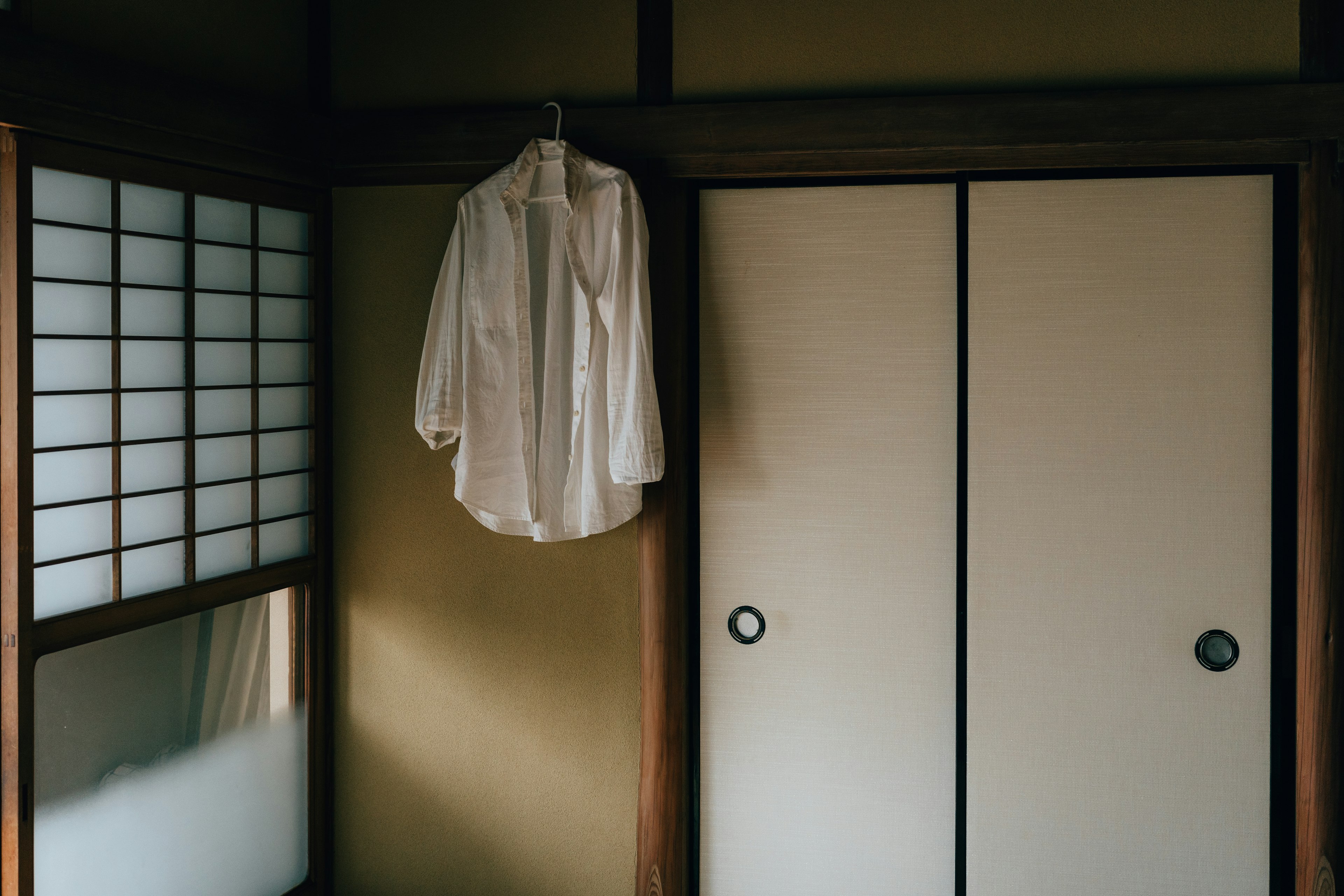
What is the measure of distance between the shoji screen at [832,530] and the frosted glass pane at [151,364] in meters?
1.23

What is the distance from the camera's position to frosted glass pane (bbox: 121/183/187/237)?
1.70 meters

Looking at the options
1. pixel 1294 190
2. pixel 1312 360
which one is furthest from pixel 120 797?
pixel 1294 190

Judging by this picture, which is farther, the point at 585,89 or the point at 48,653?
the point at 585,89

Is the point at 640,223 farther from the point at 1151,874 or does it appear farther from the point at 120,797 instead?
the point at 1151,874


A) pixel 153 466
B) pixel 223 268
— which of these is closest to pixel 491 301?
pixel 223 268

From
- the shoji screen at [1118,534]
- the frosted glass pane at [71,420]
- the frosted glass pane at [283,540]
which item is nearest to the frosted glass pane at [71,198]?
the frosted glass pane at [71,420]

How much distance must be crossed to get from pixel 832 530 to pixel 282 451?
4.71 feet

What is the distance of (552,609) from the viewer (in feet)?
7.07

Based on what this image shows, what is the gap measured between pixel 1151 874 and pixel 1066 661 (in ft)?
1.83

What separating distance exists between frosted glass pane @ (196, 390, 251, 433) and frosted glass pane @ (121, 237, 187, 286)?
262 millimetres

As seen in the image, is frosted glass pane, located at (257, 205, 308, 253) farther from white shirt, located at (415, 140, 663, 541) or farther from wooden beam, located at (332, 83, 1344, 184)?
white shirt, located at (415, 140, 663, 541)

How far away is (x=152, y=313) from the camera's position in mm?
1745

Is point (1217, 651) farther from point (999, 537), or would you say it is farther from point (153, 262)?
point (153, 262)

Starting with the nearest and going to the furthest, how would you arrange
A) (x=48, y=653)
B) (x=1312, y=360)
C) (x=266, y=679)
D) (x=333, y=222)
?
(x=48, y=653) → (x=1312, y=360) → (x=266, y=679) → (x=333, y=222)
